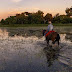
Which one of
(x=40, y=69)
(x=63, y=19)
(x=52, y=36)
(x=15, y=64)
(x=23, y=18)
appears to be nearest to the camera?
(x=40, y=69)

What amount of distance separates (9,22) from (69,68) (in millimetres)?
106080

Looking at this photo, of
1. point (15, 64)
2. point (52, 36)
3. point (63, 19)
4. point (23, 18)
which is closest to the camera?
point (15, 64)

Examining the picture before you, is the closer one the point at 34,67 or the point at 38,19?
the point at 34,67

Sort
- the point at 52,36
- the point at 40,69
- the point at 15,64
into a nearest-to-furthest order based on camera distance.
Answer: the point at 40,69, the point at 15,64, the point at 52,36

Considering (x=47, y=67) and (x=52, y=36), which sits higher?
(x=52, y=36)

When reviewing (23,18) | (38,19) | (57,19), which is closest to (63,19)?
(57,19)

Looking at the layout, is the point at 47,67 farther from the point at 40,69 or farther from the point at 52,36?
the point at 52,36

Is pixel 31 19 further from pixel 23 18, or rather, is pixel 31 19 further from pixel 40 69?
pixel 40 69

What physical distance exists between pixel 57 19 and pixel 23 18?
1053 inches

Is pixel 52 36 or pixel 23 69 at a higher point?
pixel 52 36

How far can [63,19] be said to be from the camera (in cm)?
9988

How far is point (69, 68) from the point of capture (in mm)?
7152

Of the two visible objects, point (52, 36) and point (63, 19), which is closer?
point (52, 36)

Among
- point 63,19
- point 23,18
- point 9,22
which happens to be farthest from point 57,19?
point 9,22
